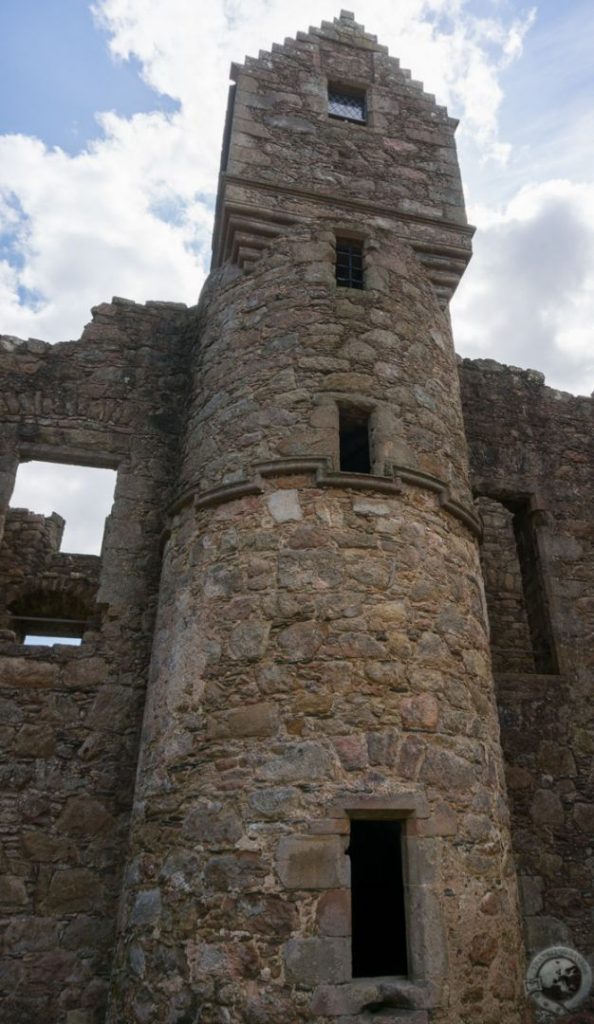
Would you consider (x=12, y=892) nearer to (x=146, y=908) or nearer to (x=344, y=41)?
(x=146, y=908)

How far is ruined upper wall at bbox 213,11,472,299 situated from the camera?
699 cm

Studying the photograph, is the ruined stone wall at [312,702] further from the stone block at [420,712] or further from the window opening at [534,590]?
the window opening at [534,590]

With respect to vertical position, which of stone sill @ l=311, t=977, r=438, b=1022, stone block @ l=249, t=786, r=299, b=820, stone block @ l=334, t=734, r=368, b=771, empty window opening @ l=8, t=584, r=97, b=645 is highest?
empty window opening @ l=8, t=584, r=97, b=645

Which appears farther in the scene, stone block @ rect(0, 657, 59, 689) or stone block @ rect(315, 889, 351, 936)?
stone block @ rect(0, 657, 59, 689)

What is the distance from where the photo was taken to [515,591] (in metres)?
8.02

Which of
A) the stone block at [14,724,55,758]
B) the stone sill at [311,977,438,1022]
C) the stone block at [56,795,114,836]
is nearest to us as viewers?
the stone sill at [311,977,438,1022]

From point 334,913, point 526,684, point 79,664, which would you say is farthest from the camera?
point 526,684

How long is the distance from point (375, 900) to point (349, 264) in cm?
585

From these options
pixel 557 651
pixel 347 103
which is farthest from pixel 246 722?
pixel 347 103

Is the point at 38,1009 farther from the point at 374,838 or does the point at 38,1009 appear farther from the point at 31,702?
the point at 374,838

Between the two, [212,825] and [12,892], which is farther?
[12,892]

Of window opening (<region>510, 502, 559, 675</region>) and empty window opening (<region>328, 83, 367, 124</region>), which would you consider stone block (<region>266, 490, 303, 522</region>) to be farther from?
empty window opening (<region>328, 83, 367, 124</region>)

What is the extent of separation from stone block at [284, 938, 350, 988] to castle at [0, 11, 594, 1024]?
15 mm

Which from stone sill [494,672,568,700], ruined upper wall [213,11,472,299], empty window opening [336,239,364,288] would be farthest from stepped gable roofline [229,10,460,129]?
stone sill [494,672,568,700]
